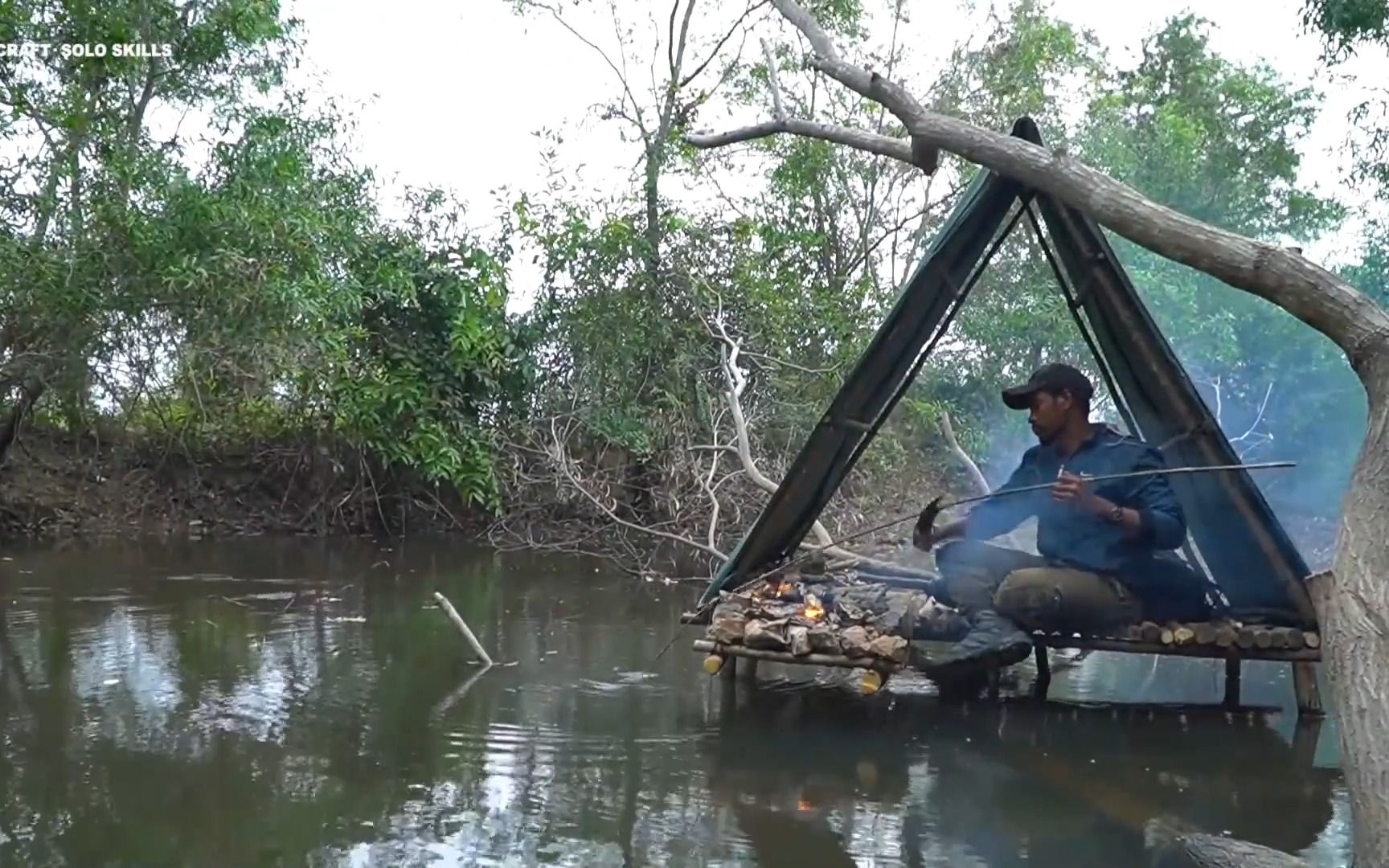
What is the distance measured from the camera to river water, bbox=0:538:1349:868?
3.76 metres

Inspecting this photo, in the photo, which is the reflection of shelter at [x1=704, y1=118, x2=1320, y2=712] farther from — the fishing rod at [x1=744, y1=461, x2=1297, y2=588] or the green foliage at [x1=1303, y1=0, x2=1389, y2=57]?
the green foliage at [x1=1303, y1=0, x2=1389, y2=57]

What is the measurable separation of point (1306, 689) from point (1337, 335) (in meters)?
2.02

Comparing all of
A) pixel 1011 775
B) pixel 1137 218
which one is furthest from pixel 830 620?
pixel 1137 218

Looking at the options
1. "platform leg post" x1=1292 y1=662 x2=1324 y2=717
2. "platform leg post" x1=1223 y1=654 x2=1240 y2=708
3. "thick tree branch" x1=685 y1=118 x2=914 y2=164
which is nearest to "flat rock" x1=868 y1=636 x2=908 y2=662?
"platform leg post" x1=1223 y1=654 x2=1240 y2=708

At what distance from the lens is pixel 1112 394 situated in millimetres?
5898

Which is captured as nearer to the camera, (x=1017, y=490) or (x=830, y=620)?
(x=1017, y=490)

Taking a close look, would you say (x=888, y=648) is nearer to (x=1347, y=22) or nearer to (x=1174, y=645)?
(x=1174, y=645)

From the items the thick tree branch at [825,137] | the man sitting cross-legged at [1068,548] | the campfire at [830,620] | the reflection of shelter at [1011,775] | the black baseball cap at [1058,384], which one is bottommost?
the reflection of shelter at [1011,775]

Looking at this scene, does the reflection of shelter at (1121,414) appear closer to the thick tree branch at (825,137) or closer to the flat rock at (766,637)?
the flat rock at (766,637)

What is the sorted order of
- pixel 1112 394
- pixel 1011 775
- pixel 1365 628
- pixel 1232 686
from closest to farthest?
pixel 1365 628 < pixel 1011 775 < pixel 1232 686 < pixel 1112 394

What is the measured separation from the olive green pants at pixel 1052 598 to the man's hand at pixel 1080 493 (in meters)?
0.38

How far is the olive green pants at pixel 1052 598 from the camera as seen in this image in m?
5.04

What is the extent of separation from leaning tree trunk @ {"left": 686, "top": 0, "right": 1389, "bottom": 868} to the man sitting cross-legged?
0.89 m

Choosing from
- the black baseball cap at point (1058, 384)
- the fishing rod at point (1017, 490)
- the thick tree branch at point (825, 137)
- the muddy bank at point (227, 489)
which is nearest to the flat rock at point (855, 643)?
the fishing rod at point (1017, 490)
